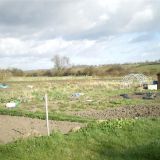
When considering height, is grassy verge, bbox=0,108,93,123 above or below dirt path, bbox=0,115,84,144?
above

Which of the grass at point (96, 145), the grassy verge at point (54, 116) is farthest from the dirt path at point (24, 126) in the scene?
the grass at point (96, 145)

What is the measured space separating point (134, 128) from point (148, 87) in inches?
938

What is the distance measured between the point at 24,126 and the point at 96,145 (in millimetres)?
5307

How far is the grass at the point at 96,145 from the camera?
7.41m

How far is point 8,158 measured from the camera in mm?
7516

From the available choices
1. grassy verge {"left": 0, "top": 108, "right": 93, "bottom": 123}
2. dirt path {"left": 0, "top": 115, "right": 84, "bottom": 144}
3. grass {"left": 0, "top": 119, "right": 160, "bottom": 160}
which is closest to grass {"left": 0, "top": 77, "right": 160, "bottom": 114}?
grassy verge {"left": 0, "top": 108, "right": 93, "bottom": 123}

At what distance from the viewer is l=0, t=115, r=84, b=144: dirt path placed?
1126cm

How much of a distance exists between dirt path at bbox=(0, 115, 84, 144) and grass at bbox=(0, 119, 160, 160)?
244 cm

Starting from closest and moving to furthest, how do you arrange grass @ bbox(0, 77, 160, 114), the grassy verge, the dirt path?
the dirt path → the grassy verge → grass @ bbox(0, 77, 160, 114)

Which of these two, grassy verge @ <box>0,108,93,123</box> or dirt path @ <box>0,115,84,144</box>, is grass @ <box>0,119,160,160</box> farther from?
grassy verge @ <box>0,108,93,123</box>

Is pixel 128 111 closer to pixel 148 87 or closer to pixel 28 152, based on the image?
pixel 28 152

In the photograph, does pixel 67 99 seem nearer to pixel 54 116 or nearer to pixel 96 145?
pixel 54 116

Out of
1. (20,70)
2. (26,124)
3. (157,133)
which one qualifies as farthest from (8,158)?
(20,70)

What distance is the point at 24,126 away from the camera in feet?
42.2
